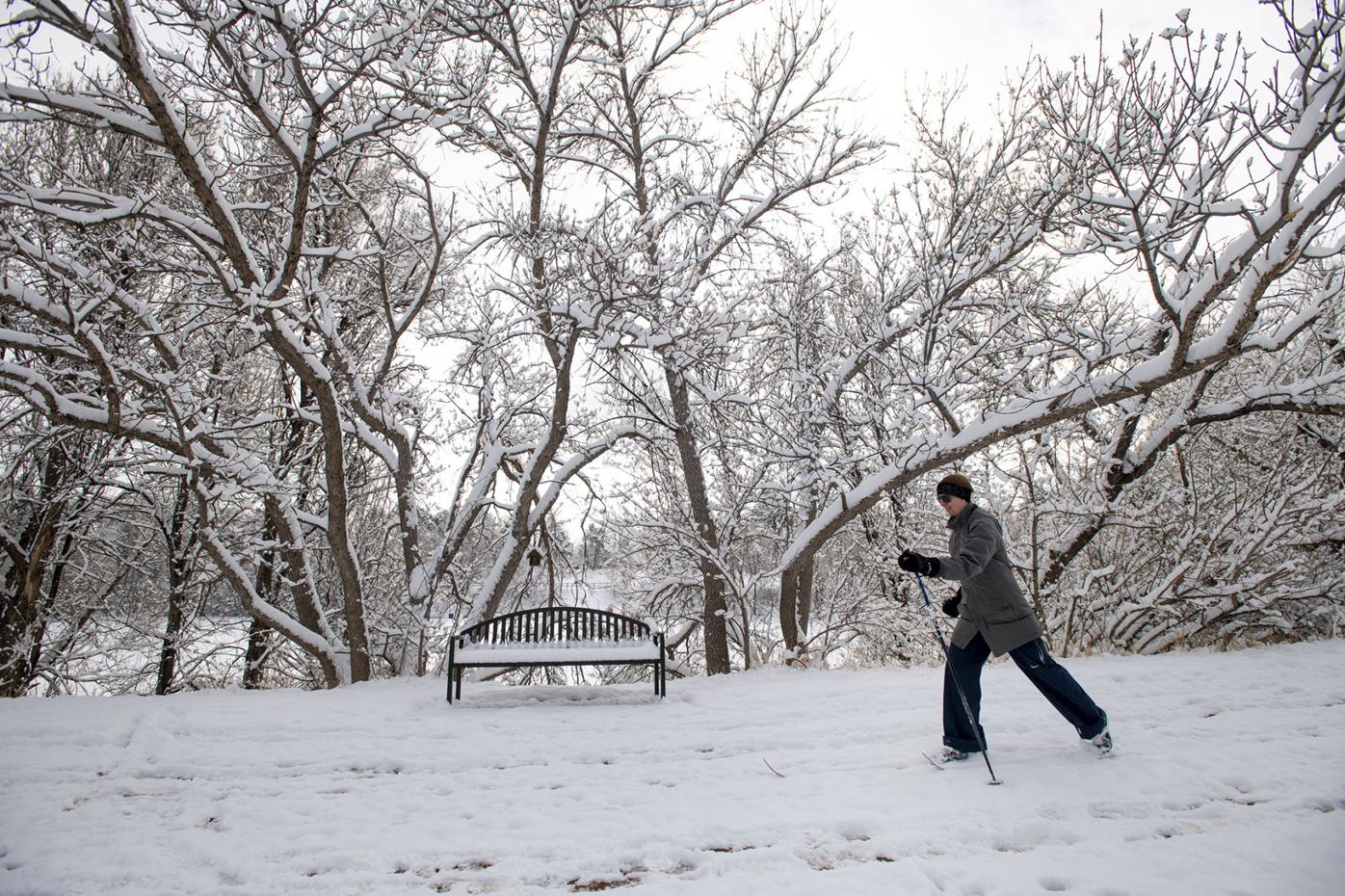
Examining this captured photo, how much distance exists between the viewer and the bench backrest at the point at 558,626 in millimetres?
6633

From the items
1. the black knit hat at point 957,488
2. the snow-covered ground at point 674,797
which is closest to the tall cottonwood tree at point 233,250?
the snow-covered ground at point 674,797

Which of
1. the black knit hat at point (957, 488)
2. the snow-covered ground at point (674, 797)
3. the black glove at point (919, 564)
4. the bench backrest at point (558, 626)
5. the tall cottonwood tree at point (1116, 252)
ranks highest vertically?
the tall cottonwood tree at point (1116, 252)

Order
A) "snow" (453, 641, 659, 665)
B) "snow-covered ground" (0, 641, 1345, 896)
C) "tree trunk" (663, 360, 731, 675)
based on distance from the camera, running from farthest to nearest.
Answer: "tree trunk" (663, 360, 731, 675), "snow" (453, 641, 659, 665), "snow-covered ground" (0, 641, 1345, 896)

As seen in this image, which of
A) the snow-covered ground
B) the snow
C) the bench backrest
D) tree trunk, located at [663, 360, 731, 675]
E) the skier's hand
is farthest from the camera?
tree trunk, located at [663, 360, 731, 675]

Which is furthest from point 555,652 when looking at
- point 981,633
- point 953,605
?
point 981,633

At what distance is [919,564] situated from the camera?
3.81m

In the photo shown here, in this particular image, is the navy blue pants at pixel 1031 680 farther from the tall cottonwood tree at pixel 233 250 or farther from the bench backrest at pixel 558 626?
the tall cottonwood tree at pixel 233 250

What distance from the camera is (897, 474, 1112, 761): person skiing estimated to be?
3.82 metres

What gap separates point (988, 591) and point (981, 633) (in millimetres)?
275

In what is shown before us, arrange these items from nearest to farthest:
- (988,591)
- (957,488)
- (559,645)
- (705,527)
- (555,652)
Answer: (988,591) < (957,488) < (555,652) < (559,645) < (705,527)

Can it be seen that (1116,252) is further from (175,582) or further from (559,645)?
(175,582)

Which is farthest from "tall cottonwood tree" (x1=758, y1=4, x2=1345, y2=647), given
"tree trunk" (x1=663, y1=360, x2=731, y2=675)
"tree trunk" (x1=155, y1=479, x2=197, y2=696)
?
"tree trunk" (x1=155, y1=479, x2=197, y2=696)

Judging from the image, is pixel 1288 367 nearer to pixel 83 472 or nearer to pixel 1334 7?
pixel 1334 7

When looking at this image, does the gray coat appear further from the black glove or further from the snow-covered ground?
the snow-covered ground
